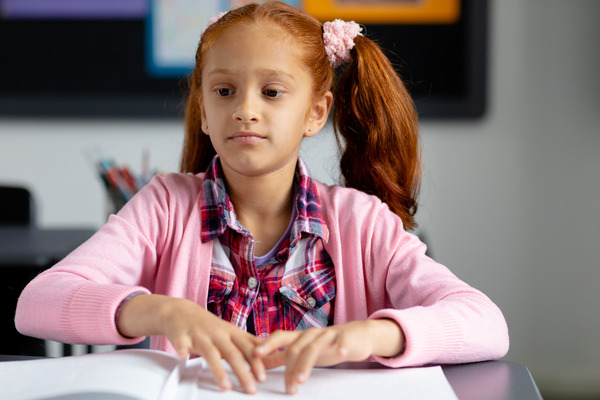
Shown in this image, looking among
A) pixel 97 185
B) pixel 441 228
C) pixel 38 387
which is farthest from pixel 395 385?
pixel 97 185

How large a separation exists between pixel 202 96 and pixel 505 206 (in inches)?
62.9

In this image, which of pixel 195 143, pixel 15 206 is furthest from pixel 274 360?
pixel 15 206

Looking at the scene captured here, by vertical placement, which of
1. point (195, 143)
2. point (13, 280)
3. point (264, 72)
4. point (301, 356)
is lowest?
point (13, 280)

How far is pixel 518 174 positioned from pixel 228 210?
5.31 ft

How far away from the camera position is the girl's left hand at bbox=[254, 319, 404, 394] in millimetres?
651

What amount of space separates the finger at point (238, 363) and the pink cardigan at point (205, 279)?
0.45ft

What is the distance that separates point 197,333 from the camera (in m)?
0.69

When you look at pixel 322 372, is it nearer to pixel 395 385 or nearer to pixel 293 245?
pixel 395 385

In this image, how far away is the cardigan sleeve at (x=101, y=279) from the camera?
76 cm

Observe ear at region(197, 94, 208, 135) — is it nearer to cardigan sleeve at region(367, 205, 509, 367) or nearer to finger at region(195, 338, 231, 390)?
cardigan sleeve at region(367, 205, 509, 367)

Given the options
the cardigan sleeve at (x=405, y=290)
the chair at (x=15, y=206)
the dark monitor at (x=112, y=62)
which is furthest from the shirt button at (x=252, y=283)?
the dark monitor at (x=112, y=62)

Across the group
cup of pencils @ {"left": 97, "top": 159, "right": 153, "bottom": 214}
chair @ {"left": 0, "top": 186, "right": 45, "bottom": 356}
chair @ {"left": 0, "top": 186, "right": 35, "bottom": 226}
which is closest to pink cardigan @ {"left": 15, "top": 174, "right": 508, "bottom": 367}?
chair @ {"left": 0, "top": 186, "right": 45, "bottom": 356}

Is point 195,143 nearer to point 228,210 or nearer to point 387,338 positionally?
point 228,210

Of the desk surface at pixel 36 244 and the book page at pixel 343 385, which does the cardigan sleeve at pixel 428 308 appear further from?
the desk surface at pixel 36 244
